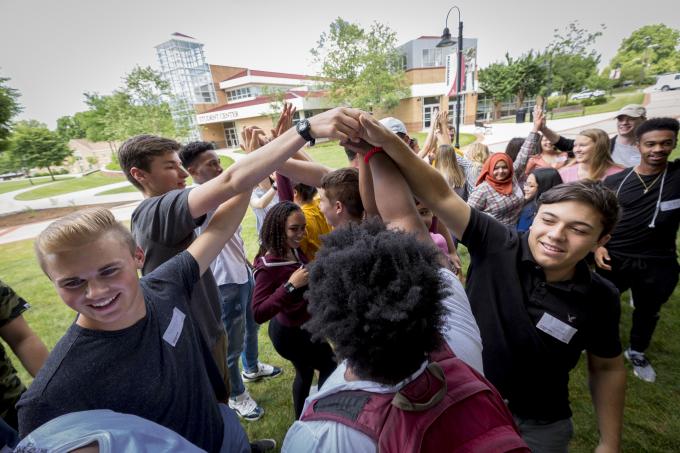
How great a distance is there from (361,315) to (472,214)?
94cm

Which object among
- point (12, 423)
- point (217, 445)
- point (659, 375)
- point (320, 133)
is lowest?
point (659, 375)

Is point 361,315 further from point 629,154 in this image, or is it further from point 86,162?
point 86,162

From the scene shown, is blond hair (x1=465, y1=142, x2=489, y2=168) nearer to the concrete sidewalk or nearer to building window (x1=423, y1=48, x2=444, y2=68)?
the concrete sidewalk

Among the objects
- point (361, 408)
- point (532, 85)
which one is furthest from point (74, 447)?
point (532, 85)

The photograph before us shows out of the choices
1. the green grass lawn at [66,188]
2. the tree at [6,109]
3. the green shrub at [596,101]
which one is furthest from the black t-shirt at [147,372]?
the green shrub at [596,101]

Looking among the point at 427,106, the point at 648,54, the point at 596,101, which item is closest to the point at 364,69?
the point at 427,106

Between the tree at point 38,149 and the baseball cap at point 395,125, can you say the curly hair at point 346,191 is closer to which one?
the baseball cap at point 395,125

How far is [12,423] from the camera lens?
5.66 ft

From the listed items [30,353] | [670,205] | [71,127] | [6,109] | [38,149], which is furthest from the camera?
[71,127]

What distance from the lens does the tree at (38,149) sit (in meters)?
30.4

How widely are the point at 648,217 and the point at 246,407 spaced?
14.3ft

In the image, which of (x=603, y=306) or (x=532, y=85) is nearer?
(x=603, y=306)

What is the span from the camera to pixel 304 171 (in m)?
2.28

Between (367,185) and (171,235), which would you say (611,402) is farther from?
(171,235)
